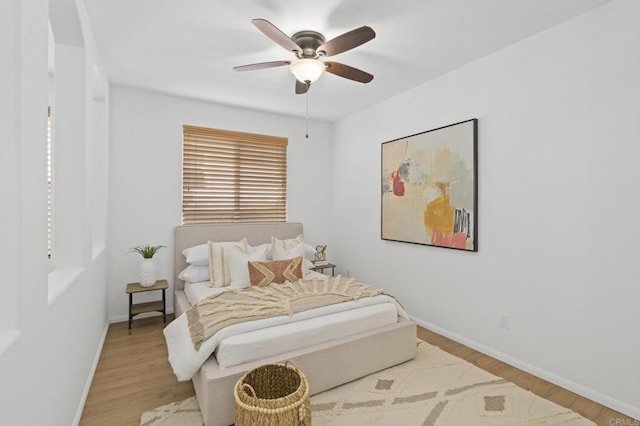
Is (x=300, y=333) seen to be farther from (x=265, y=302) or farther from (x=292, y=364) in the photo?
(x=265, y=302)

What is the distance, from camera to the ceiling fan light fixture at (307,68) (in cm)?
234

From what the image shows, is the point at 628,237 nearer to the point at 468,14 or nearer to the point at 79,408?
the point at 468,14

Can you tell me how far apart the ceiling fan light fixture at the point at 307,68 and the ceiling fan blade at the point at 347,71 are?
0.09 metres

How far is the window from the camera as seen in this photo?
4.00m

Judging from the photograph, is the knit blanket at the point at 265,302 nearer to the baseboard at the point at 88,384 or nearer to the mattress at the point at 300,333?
the mattress at the point at 300,333

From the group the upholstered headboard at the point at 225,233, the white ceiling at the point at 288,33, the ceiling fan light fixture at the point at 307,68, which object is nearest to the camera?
the white ceiling at the point at 288,33

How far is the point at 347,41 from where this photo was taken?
2.14 meters

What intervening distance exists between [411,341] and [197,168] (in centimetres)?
311

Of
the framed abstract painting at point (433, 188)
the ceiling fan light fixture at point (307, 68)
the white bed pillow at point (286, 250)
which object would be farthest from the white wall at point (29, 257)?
the framed abstract painting at point (433, 188)

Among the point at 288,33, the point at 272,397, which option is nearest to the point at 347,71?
the point at 288,33

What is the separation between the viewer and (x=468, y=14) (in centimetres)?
224

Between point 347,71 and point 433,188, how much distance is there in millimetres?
1492

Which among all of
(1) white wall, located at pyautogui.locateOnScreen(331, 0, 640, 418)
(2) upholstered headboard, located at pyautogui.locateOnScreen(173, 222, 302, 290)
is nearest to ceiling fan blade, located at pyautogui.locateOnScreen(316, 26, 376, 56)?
(1) white wall, located at pyautogui.locateOnScreen(331, 0, 640, 418)

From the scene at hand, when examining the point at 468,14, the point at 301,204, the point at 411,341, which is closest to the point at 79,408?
the point at 411,341
